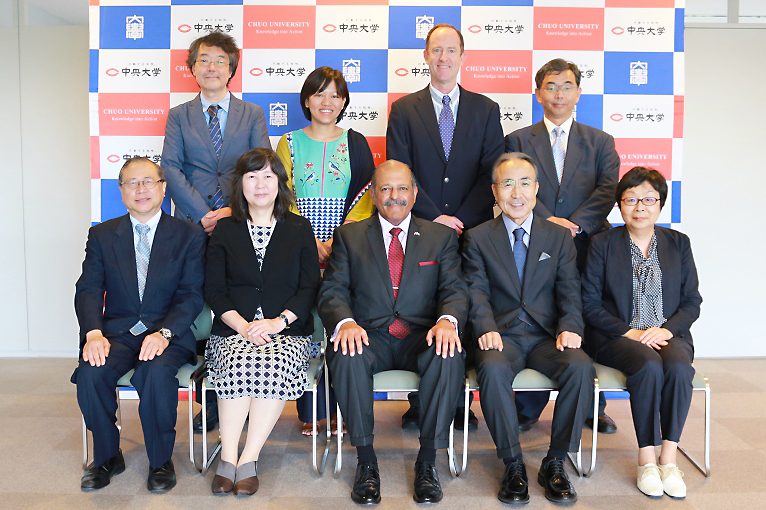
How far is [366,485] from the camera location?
2.66 m

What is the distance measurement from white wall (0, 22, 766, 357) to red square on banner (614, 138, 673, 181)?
Result: 3.55 feet

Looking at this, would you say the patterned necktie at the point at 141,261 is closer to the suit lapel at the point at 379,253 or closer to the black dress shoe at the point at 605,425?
the suit lapel at the point at 379,253

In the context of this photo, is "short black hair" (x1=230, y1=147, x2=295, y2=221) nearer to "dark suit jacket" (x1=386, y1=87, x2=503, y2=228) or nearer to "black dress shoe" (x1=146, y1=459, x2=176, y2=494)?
"dark suit jacket" (x1=386, y1=87, x2=503, y2=228)

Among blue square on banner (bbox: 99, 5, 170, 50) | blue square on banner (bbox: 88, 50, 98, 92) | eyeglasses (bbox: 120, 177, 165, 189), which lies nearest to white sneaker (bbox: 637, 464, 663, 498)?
eyeglasses (bbox: 120, 177, 165, 189)

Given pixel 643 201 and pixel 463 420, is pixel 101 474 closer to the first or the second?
pixel 463 420

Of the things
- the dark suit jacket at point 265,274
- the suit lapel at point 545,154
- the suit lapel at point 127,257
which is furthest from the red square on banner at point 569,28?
the suit lapel at point 127,257

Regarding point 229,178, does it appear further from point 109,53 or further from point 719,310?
point 719,310

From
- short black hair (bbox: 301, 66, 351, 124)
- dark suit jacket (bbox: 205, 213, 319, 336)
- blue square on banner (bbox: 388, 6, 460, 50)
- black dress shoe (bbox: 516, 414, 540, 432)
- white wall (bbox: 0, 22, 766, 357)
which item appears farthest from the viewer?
white wall (bbox: 0, 22, 766, 357)

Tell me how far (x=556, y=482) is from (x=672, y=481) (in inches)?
20.2

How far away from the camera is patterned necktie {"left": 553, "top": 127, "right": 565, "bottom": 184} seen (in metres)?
3.56

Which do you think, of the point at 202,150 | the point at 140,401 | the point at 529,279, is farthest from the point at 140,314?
the point at 529,279

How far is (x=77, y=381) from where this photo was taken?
9.18 feet

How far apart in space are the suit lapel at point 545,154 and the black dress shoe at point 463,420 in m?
1.35

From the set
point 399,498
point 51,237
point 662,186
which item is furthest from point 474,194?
point 51,237
